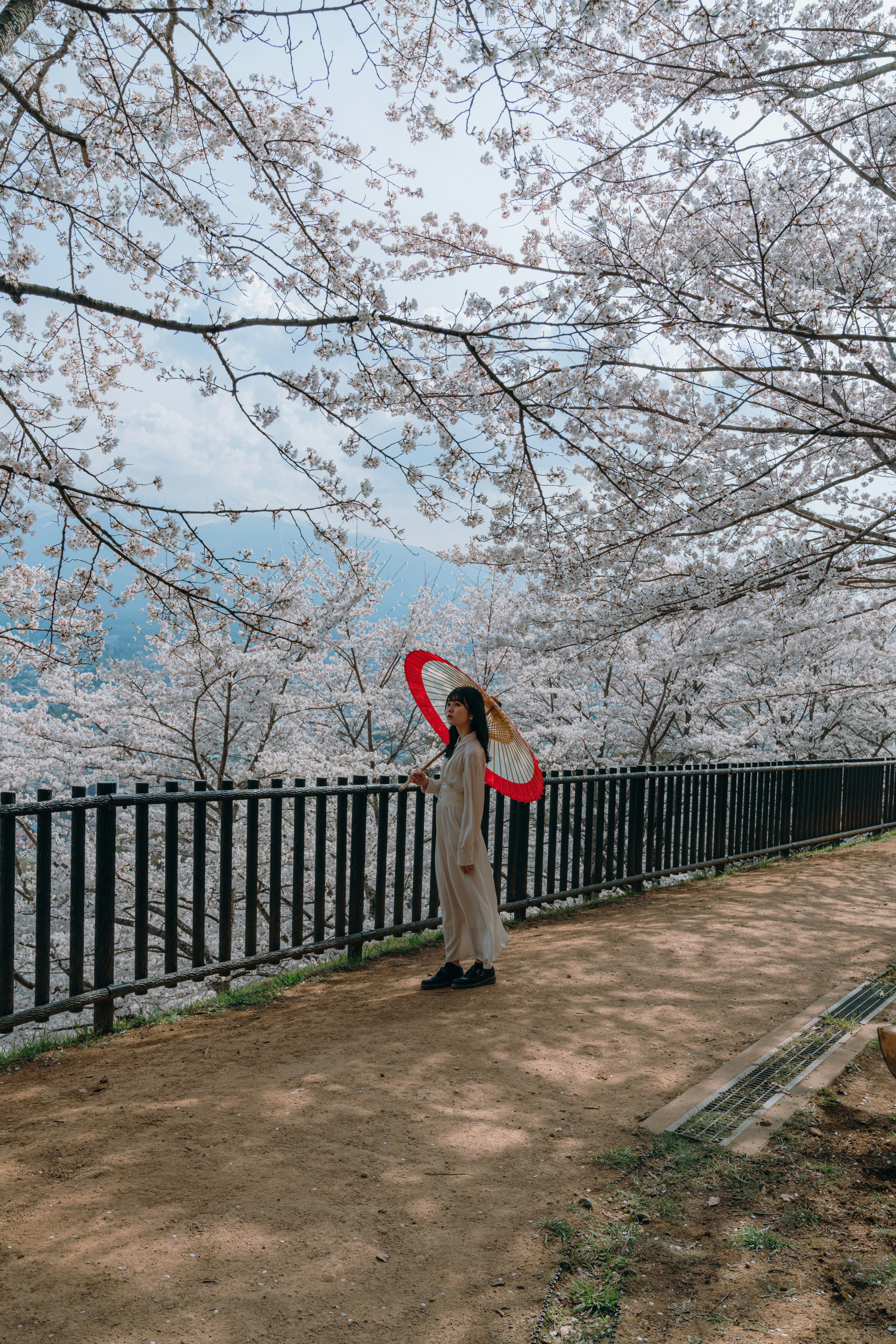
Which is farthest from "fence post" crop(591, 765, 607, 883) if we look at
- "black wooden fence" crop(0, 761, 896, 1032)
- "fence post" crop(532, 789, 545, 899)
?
"fence post" crop(532, 789, 545, 899)

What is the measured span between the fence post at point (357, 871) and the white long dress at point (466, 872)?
2.47 ft

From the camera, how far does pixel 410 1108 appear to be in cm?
330

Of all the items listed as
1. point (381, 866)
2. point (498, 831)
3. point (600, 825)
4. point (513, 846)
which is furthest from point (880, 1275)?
point (600, 825)

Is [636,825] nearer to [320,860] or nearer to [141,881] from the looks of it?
[320,860]

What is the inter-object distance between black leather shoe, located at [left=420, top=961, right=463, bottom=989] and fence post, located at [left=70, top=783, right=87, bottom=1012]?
1.93 metres

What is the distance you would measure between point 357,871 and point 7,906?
2.38 metres

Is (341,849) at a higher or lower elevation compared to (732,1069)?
higher

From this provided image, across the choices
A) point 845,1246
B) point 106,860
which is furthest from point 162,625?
point 845,1246

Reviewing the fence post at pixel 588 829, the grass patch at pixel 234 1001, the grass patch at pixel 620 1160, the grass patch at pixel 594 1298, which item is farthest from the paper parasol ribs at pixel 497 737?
the grass patch at pixel 594 1298

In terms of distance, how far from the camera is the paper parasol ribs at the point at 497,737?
5.52 meters

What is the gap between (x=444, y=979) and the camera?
499 centimetres

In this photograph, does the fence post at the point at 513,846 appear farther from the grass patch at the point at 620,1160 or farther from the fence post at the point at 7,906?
the fence post at the point at 7,906

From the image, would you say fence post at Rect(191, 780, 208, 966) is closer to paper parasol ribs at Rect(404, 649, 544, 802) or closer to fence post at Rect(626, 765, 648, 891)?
paper parasol ribs at Rect(404, 649, 544, 802)

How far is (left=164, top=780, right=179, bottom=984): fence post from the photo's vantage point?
4395mm
